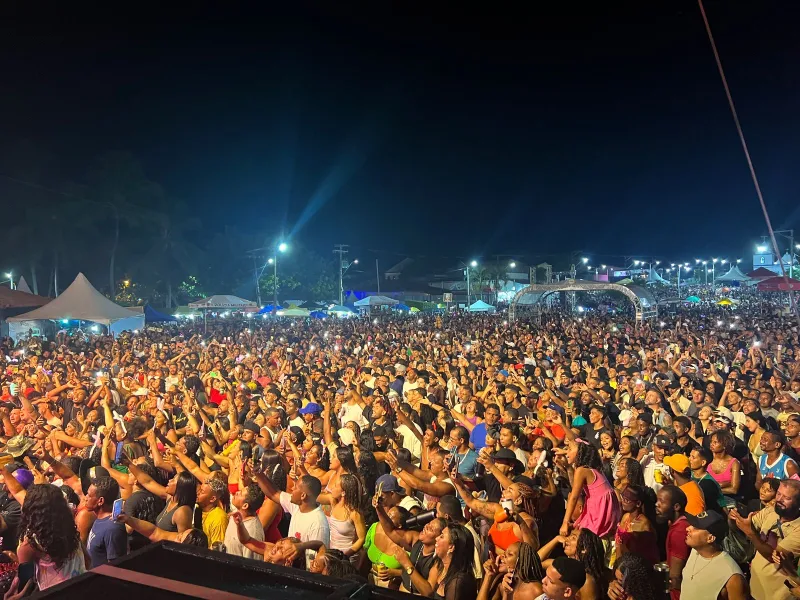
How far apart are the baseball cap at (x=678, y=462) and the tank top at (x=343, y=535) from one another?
7.40 feet

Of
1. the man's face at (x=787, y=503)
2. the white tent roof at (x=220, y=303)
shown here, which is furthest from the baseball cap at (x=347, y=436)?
the white tent roof at (x=220, y=303)

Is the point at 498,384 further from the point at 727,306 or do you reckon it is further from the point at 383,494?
the point at 727,306

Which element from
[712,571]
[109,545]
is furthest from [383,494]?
[712,571]

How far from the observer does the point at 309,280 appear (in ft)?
169

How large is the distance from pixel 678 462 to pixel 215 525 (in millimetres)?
3157

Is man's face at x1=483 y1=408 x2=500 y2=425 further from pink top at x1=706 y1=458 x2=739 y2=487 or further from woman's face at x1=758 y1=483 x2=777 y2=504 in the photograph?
woman's face at x1=758 y1=483 x2=777 y2=504

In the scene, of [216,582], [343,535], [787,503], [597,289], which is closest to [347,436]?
[343,535]

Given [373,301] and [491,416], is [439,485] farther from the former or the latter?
[373,301]

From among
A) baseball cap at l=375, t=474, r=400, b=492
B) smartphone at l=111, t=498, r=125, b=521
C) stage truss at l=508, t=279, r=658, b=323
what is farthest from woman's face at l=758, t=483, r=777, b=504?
stage truss at l=508, t=279, r=658, b=323

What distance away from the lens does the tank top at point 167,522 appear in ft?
12.3

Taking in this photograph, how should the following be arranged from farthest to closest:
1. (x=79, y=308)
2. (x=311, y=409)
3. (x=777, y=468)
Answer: (x=79, y=308)
(x=311, y=409)
(x=777, y=468)

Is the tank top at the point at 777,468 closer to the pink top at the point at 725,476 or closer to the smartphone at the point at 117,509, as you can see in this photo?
the pink top at the point at 725,476

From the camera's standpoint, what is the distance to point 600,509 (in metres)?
3.78

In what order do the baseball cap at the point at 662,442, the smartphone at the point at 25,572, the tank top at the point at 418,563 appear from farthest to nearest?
the baseball cap at the point at 662,442 → the smartphone at the point at 25,572 → the tank top at the point at 418,563
